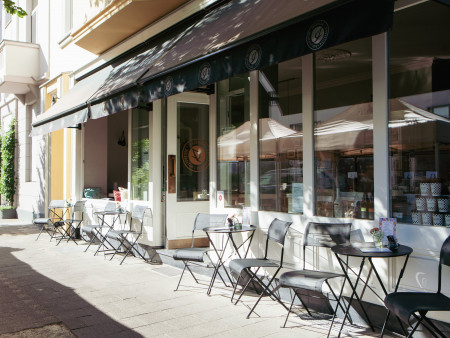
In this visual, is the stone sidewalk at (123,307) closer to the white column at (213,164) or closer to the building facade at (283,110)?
the building facade at (283,110)

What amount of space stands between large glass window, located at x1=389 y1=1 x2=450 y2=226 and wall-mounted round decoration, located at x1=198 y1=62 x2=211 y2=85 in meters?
1.73

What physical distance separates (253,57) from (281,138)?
142 centimetres

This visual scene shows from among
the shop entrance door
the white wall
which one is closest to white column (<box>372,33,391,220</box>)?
the shop entrance door

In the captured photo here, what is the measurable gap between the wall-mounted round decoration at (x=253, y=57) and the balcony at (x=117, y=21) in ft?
9.18

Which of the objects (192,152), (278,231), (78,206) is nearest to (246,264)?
(278,231)

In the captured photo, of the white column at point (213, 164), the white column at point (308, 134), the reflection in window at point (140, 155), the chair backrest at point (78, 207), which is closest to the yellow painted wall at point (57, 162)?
the chair backrest at point (78, 207)

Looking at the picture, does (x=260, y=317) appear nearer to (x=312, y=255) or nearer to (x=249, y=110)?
(x=312, y=255)

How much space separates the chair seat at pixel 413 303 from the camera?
2.82m

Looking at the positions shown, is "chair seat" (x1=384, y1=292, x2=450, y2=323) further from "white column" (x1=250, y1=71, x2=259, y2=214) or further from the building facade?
"white column" (x1=250, y1=71, x2=259, y2=214)

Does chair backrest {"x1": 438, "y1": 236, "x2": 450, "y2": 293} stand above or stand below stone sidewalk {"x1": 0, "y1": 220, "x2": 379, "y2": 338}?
above

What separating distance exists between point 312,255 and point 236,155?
185 centimetres

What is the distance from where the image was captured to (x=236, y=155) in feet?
18.8

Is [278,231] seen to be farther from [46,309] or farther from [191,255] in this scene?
[46,309]

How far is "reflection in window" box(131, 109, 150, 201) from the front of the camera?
23.7 ft
